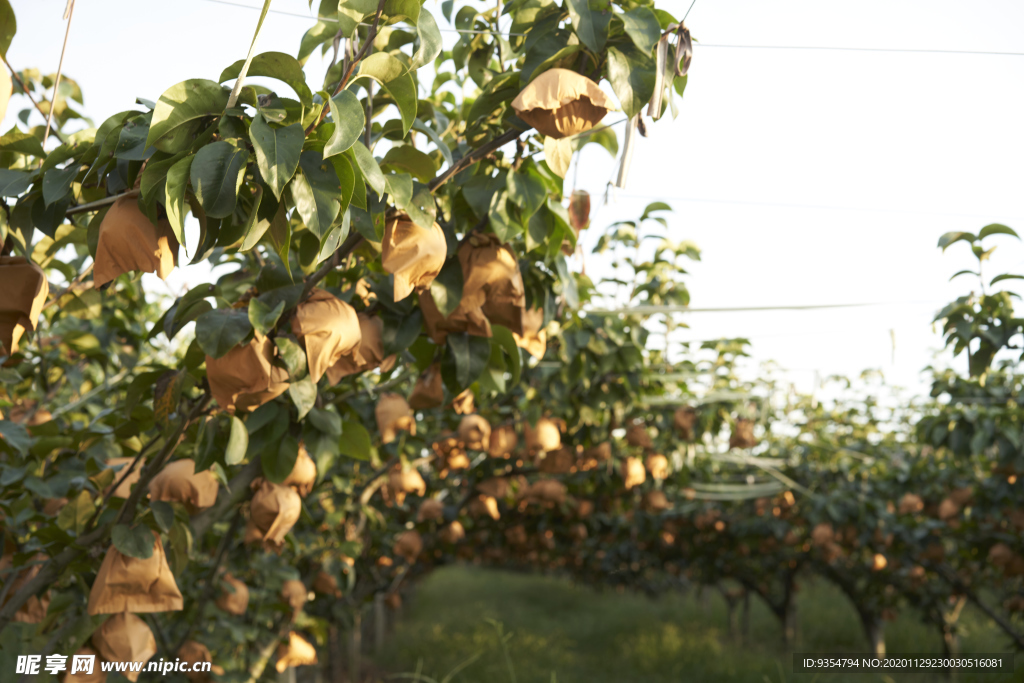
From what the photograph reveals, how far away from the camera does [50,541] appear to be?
1.21m

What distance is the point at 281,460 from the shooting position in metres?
1.15

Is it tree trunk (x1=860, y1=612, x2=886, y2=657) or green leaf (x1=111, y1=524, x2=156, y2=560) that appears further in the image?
tree trunk (x1=860, y1=612, x2=886, y2=657)

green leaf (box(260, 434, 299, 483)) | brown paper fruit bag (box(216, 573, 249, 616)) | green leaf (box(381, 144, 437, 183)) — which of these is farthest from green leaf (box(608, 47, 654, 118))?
brown paper fruit bag (box(216, 573, 249, 616))

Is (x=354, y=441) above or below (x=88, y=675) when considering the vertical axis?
above

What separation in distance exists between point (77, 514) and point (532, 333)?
0.89m

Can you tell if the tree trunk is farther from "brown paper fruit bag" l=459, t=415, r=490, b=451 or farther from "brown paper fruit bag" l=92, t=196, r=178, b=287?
"brown paper fruit bag" l=92, t=196, r=178, b=287

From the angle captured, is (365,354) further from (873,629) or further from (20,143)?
(873,629)

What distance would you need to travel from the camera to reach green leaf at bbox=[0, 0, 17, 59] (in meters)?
0.71

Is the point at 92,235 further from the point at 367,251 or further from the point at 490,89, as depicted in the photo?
the point at 490,89

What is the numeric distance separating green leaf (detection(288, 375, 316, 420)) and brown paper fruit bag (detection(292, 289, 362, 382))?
34 millimetres

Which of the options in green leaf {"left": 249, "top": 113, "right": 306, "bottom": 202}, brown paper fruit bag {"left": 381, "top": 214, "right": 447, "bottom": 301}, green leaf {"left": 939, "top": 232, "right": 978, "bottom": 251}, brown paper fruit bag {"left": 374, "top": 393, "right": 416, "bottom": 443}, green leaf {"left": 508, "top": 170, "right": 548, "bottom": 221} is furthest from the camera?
green leaf {"left": 939, "top": 232, "right": 978, "bottom": 251}

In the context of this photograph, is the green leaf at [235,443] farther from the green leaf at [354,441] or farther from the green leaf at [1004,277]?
the green leaf at [1004,277]

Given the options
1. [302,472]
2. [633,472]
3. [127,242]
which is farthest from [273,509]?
[633,472]

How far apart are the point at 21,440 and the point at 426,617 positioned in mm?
11796
